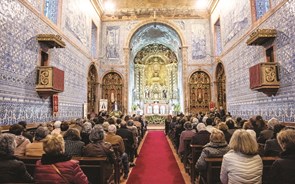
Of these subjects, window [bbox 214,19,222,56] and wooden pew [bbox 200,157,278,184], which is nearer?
wooden pew [bbox 200,157,278,184]

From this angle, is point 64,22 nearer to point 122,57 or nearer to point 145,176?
point 122,57

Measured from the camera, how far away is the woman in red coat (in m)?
2.50

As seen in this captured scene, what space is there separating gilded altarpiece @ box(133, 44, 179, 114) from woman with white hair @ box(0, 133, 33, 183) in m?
20.0

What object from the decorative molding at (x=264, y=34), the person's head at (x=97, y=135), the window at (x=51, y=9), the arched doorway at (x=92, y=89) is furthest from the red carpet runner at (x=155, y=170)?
the arched doorway at (x=92, y=89)

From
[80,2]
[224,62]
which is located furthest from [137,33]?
[224,62]

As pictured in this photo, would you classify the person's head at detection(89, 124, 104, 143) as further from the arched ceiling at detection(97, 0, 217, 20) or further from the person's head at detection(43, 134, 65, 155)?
the arched ceiling at detection(97, 0, 217, 20)

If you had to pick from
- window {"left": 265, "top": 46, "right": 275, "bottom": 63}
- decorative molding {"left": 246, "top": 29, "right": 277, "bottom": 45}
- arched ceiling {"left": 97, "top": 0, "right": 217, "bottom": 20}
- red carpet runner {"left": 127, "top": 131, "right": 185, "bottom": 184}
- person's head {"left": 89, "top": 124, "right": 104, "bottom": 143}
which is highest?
arched ceiling {"left": 97, "top": 0, "right": 217, "bottom": 20}

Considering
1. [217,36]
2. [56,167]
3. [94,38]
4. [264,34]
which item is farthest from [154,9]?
[56,167]

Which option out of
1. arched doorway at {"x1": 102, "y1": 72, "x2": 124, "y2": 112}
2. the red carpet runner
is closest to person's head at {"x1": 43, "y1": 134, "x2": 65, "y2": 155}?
the red carpet runner

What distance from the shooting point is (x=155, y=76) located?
83.0 ft

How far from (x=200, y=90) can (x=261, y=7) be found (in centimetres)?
892

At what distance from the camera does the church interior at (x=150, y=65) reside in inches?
283

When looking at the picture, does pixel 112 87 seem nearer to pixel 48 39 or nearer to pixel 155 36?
pixel 155 36

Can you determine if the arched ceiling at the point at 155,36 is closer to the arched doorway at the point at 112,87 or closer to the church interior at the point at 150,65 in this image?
the church interior at the point at 150,65
